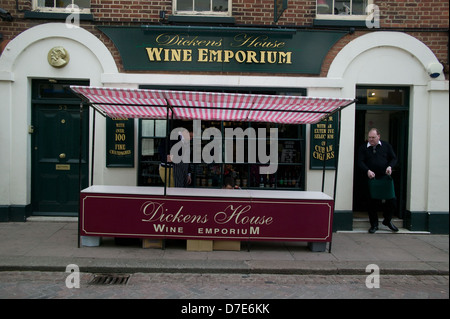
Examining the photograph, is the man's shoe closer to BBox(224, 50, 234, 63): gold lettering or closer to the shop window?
the shop window

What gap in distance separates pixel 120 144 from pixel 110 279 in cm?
323

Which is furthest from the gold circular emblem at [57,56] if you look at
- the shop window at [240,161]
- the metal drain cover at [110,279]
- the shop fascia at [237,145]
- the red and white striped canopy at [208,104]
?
the metal drain cover at [110,279]

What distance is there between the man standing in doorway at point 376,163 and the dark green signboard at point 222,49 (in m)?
1.91

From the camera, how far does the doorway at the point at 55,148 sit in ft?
25.3

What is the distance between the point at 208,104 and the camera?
630cm

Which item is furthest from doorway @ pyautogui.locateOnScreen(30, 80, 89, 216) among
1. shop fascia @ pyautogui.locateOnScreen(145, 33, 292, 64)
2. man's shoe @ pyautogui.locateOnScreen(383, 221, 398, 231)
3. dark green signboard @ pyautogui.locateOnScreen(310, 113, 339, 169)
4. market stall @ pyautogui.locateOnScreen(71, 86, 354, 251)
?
man's shoe @ pyautogui.locateOnScreen(383, 221, 398, 231)

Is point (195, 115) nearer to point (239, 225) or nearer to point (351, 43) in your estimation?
point (239, 225)

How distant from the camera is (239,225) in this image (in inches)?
233

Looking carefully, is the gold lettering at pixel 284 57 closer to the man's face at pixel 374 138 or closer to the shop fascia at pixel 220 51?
the shop fascia at pixel 220 51

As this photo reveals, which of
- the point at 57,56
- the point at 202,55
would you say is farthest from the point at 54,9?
the point at 202,55

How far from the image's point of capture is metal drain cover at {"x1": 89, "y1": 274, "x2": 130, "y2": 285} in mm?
4887

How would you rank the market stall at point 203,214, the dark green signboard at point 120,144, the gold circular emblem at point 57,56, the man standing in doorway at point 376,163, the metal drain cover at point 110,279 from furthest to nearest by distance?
the dark green signboard at point 120,144
the gold circular emblem at point 57,56
the man standing in doorway at point 376,163
the market stall at point 203,214
the metal drain cover at point 110,279

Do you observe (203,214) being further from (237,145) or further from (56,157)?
(56,157)

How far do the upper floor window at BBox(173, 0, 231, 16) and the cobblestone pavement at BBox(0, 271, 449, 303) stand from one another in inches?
211
